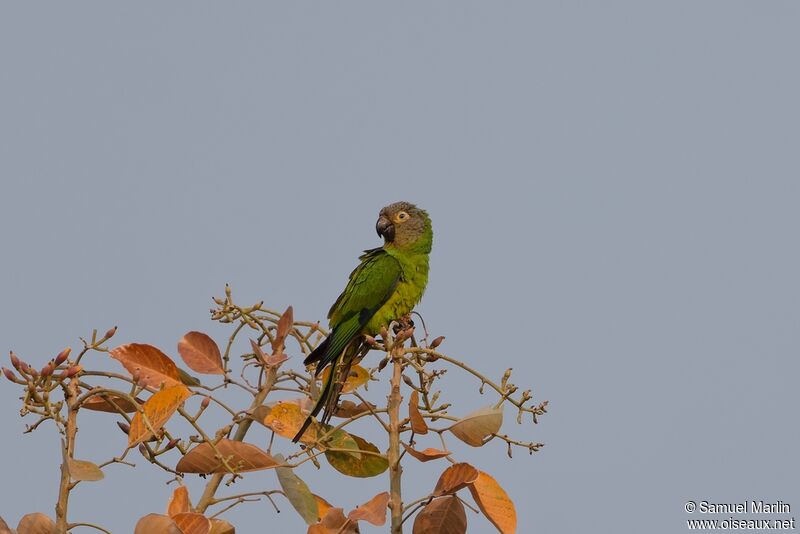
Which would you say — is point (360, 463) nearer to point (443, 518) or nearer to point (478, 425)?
point (443, 518)

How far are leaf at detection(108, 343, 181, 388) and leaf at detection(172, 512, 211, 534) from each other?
534mm

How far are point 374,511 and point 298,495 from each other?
0.44m

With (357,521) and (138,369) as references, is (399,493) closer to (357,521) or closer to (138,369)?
(357,521)

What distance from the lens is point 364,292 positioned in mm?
5707

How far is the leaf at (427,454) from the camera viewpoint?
121 inches

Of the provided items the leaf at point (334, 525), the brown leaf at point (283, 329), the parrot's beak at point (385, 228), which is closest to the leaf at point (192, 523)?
the leaf at point (334, 525)

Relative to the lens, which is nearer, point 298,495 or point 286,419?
point 298,495

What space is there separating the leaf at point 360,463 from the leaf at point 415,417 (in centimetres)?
36

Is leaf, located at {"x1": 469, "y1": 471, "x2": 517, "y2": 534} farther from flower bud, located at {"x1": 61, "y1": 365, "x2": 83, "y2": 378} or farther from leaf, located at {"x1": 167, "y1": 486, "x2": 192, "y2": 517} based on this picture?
flower bud, located at {"x1": 61, "y1": 365, "x2": 83, "y2": 378}

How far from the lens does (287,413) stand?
348 centimetres

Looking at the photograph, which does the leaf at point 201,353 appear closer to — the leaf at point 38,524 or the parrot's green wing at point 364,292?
the leaf at point 38,524

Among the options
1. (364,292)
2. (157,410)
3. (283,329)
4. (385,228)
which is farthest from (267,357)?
(385,228)

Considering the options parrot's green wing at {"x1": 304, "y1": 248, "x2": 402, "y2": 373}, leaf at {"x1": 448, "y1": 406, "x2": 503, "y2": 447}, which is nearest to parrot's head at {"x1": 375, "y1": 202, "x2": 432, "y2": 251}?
parrot's green wing at {"x1": 304, "y1": 248, "x2": 402, "y2": 373}

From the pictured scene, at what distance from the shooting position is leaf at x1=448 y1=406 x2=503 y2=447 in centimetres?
313
